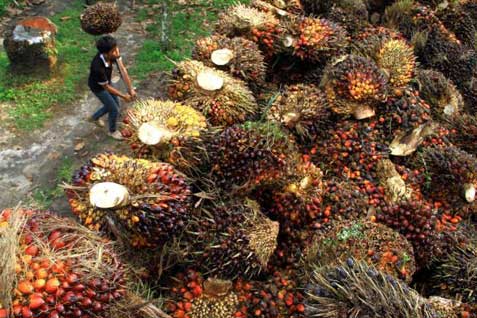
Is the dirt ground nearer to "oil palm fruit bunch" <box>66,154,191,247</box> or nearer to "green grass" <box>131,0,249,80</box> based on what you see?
"green grass" <box>131,0,249,80</box>

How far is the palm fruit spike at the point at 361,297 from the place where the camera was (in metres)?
1.86

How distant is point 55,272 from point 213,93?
6.24 feet

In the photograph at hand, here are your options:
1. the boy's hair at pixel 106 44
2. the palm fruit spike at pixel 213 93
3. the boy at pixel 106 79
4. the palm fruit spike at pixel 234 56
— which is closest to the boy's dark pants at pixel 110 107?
the boy at pixel 106 79

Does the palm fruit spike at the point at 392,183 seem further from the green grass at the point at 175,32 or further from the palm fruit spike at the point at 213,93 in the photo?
the green grass at the point at 175,32

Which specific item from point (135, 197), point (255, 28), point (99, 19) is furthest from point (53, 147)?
point (135, 197)

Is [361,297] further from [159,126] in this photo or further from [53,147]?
[53,147]

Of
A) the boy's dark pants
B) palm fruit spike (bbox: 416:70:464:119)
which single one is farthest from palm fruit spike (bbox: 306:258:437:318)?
the boy's dark pants

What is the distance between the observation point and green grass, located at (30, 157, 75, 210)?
4.18 m

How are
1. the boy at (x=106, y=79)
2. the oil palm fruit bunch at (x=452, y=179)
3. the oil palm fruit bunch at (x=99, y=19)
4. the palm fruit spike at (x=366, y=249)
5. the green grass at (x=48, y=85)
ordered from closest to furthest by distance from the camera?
1. the palm fruit spike at (x=366, y=249)
2. the oil palm fruit bunch at (x=452, y=179)
3. the boy at (x=106, y=79)
4. the green grass at (x=48, y=85)
5. the oil palm fruit bunch at (x=99, y=19)

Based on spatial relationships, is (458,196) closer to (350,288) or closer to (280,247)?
(280,247)

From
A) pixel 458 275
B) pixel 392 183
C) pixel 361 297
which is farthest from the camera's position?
pixel 392 183

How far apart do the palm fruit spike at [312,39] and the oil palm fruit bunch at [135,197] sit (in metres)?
2.08

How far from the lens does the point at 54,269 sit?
1815 millimetres

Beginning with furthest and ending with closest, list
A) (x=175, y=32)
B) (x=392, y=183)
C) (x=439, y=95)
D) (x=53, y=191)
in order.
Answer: (x=175, y=32) < (x=439, y=95) < (x=53, y=191) < (x=392, y=183)
